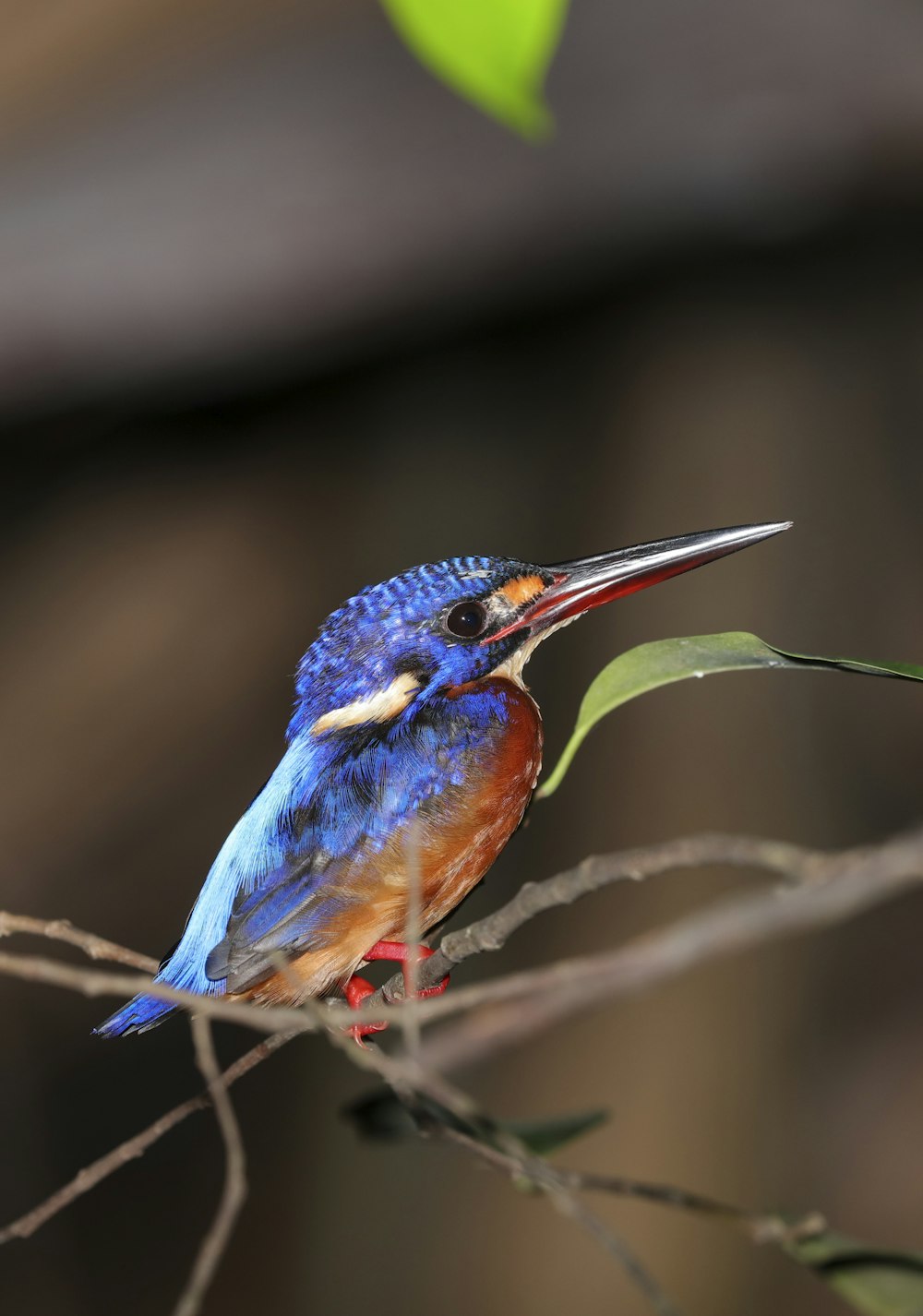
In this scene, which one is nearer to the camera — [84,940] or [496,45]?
[496,45]

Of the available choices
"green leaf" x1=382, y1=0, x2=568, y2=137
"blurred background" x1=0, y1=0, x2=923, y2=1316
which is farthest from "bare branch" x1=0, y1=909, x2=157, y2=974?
"blurred background" x1=0, y1=0, x2=923, y2=1316

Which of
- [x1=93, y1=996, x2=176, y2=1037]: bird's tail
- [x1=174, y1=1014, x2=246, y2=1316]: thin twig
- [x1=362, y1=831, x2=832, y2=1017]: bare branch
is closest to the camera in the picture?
[x1=362, y1=831, x2=832, y2=1017]: bare branch

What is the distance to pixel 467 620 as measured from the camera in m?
1.19

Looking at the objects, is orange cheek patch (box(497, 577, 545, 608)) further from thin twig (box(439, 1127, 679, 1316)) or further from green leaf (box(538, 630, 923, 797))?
thin twig (box(439, 1127, 679, 1316))

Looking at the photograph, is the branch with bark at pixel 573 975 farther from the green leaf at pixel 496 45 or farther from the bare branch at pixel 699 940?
the green leaf at pixel 496 45

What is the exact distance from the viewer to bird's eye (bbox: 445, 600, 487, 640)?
3.90 feet

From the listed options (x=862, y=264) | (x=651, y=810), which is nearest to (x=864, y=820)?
(x=651, y=810)

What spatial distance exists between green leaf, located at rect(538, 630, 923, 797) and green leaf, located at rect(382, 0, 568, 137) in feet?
1.53

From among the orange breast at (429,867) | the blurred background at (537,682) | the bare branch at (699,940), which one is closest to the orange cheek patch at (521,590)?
the orange breast at (429,867)

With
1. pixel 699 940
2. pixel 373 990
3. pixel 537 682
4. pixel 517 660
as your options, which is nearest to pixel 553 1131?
pixel 373 990

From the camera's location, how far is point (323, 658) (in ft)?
3.81

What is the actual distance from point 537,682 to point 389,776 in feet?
8.14

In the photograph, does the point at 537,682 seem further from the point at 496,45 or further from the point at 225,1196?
the point at 496,45

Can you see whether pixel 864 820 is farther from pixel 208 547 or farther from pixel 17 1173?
pixel 17 1173
